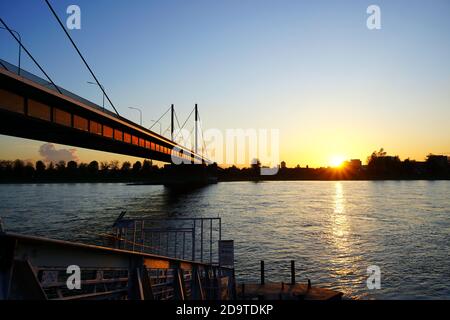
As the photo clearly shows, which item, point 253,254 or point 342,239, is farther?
point 342,239

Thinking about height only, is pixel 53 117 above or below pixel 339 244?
above

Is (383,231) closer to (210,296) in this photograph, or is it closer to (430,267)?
(430,267)

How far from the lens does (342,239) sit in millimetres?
42656

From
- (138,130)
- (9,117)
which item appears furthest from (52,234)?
(9,117)

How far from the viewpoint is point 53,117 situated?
2869cm

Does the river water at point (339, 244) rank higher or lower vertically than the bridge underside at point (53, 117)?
lower

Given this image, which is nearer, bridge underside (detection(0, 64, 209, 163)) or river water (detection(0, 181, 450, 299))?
bridge underside (detection(0, 64, 209, 163))

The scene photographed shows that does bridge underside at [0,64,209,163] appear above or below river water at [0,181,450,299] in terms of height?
above

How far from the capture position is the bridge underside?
2325cm

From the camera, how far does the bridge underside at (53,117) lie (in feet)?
76.3

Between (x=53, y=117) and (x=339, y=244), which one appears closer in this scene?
(x=53, y=117)

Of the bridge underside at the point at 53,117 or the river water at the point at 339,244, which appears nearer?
the bridge underside at the point at 53,117
